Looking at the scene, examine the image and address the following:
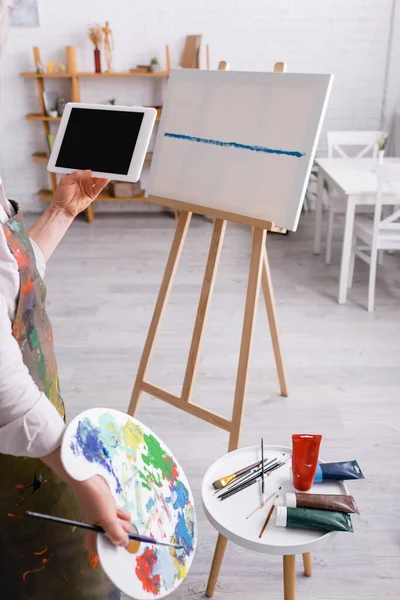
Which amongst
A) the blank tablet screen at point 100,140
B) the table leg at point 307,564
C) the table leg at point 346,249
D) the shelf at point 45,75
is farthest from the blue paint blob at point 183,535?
the shelf at point 45,75

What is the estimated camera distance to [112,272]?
383cm

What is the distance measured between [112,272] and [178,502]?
111 inches

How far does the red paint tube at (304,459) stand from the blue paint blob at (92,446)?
488mm

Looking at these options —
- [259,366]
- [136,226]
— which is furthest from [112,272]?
[259,366]

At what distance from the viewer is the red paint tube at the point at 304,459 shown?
1.28 metres

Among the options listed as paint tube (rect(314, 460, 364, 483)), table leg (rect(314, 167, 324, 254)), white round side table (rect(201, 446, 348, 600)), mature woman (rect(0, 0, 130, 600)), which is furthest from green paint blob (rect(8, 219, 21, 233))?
table leg (rect(314, 167, 324, 254))

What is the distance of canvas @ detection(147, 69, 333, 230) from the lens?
1.70m

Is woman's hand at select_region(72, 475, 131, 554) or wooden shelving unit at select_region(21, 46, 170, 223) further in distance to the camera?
wooden shelving unit at select_region(21, 46, 170, 223)

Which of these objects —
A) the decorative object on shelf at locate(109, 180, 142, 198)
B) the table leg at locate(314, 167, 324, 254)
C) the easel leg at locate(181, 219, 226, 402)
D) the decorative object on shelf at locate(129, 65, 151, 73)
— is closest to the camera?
the easel leg at locate(181, 219, 226, 402)

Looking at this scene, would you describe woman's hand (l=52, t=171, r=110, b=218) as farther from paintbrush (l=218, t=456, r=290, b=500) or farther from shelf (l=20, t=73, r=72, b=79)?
shelf (l=20, t=73, r=72, b=79)

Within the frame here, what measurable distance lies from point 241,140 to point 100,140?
22.4 inches

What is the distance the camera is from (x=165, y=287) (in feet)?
6.66

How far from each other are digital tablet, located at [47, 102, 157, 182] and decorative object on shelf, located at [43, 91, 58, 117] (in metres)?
3.48

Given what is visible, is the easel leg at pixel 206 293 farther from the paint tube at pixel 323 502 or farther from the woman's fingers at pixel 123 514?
the woman's fingers at pixel 123 514
